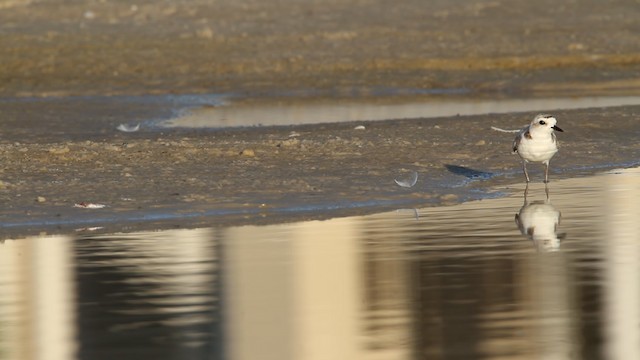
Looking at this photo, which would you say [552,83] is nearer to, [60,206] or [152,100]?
[152,100]

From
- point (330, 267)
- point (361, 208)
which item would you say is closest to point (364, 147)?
point (361, 208)

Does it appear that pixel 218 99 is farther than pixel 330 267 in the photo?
Yes

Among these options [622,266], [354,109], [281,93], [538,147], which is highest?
[281,93]

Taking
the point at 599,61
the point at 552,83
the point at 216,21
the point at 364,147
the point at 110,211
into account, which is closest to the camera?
the point at 110,211

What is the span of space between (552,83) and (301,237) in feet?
61.0

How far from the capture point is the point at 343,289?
9570 millimetres

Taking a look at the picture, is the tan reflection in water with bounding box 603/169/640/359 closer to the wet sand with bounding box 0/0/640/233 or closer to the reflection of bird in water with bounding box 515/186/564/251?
the reflection of bird in water with bounding box 515/186/564/251

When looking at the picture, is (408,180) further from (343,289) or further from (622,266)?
(343,289)

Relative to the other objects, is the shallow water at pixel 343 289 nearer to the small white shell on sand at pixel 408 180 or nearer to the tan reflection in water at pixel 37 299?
the tan reflection in water at pixel 37 299

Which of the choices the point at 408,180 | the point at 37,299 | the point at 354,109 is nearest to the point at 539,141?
the point at 408,180

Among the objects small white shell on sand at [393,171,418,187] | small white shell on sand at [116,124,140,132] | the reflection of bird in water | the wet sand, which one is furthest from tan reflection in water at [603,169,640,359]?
small white shell on sand at [116,124,140,132]

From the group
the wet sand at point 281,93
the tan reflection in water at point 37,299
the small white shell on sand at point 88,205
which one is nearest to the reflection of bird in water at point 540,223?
the wet sand at point 281,93

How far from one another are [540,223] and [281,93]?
17.0 meters

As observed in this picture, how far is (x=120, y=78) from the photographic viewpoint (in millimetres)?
31547
